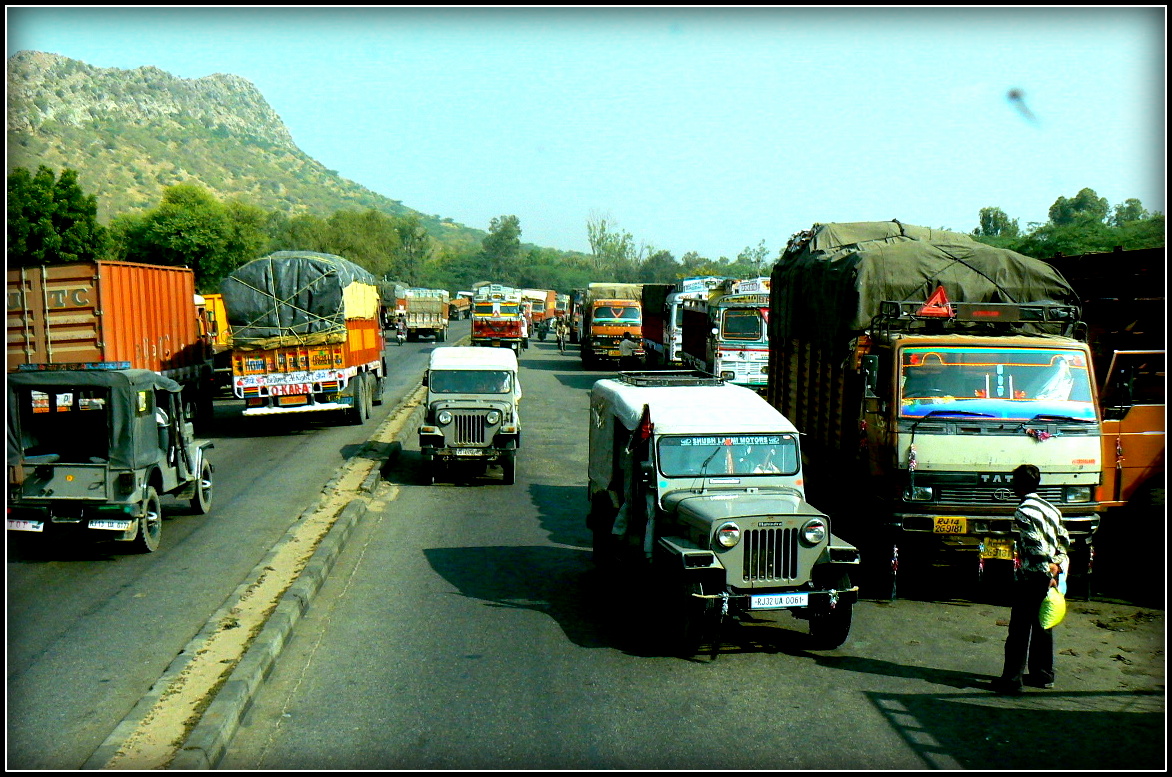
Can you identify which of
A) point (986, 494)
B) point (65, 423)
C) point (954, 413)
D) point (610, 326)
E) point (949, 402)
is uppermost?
point (610, 326)

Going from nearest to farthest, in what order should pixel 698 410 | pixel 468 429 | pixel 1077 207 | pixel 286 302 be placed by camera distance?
pixel 698 410, pixel 468 429, pixel 286 302, pixel 1077 207

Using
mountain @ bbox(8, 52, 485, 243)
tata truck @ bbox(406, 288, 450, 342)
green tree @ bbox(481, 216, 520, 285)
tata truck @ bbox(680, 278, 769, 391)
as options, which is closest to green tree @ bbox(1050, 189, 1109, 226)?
tata truck @ bbox(680, 278, 769, 391)

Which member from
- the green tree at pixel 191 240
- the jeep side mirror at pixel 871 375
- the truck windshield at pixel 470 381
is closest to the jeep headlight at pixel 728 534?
the jeep side mirror at pixel 871 375

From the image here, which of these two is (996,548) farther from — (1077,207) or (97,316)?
(1077,207)

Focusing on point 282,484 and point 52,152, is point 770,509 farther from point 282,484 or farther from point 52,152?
point 52,152

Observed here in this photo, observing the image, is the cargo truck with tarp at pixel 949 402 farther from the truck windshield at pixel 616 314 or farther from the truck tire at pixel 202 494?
the truck windshield at pixel 616 314

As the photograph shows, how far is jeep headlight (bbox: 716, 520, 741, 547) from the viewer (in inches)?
300

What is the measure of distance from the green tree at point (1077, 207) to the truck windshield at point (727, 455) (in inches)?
1280

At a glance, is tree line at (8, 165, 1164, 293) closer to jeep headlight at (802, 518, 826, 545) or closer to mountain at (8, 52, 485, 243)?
jeep headlight at (802, 518, 826, 545)

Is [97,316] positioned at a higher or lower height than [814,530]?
higher

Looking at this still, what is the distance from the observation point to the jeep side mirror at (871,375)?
33.4ft

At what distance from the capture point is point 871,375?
10211mm

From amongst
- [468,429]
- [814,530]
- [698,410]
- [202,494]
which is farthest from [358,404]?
[814,530]

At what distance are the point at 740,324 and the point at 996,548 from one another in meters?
17.5
